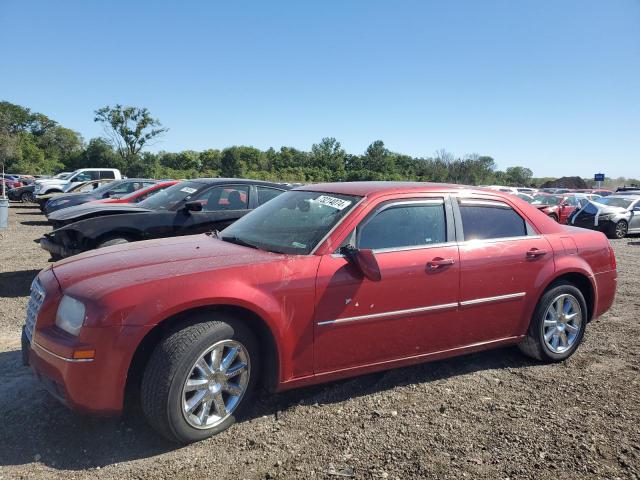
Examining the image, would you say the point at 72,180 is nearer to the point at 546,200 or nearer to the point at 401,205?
the point at 546,200

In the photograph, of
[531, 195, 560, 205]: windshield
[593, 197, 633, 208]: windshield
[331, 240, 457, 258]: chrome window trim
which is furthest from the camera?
[531, 195, 560, 205]: windshield

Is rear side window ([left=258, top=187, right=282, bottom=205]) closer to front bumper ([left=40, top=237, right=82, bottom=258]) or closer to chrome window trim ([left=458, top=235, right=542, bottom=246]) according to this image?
front bumper ([left=40, top=237, right=82, bottom=258])

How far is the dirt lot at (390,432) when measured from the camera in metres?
2.76

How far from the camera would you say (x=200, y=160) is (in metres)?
73.5

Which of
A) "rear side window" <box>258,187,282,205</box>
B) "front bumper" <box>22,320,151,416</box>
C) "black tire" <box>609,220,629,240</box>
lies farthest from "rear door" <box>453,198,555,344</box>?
"black tire" <box>609,220,629,240</box>

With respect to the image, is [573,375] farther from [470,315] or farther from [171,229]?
[171,229]

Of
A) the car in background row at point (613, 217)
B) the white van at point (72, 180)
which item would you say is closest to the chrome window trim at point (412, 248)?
the car in background row at point (613, 217)

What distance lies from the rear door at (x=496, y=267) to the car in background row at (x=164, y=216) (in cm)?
410

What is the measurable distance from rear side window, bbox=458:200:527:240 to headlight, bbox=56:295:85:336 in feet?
9.20

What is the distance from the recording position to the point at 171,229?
7.01m

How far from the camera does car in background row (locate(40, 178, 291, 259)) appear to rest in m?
6.52

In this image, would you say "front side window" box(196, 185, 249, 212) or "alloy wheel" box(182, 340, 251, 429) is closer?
"alloy wheel" box(182, 340, 251, 429)

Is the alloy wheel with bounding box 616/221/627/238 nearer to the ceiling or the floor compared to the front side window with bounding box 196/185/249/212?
nearer to the floor

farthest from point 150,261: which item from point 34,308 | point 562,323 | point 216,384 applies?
point 562,323
